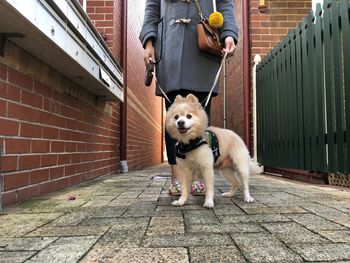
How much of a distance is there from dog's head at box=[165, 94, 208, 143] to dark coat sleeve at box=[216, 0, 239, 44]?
→ 0.80 meters

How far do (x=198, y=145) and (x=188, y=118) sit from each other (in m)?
0.22

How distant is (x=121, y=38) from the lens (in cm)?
692

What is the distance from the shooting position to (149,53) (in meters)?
3.66

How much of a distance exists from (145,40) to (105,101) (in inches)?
92.2

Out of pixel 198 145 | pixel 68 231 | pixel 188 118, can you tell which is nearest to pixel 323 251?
pixel 68 231

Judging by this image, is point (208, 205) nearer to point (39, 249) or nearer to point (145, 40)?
point (39, 249)

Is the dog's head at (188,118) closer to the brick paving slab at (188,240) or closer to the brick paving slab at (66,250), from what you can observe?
the brick paving slab at (188,240)

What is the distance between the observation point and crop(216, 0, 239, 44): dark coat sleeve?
352 cm

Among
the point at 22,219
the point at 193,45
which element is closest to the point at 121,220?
the point at 22,219

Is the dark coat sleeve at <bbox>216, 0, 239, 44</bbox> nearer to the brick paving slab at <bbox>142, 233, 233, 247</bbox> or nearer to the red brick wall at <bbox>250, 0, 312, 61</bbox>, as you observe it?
the brick paving slab at <bbox>142, 233, 233, 247</bbox>

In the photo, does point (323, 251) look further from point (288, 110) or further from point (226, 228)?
point (288, 110)

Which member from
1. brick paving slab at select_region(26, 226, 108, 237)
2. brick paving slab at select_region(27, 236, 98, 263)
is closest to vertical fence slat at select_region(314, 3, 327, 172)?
brick paving slab at select_region(26, 226, 108, 237)

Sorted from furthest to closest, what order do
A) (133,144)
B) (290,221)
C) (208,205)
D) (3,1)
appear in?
(133,144) → (208,205) → (290,221) → (3,1)

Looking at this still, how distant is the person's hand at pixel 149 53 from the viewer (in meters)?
3.63
